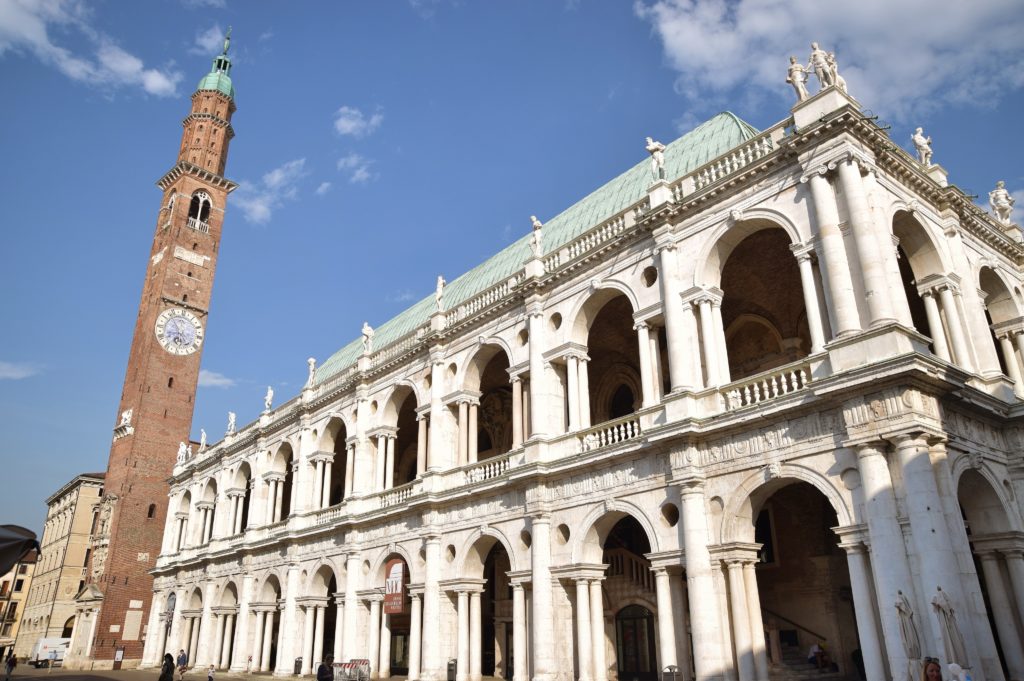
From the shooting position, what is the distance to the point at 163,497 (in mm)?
53656

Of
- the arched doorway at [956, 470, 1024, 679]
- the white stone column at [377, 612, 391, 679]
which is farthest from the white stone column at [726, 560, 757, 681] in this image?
the white stone column at [377, 612, 391, 679]

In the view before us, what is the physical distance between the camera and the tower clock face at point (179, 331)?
54056 mm

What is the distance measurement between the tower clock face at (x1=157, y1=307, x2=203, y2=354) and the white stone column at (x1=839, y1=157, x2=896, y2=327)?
4890 cm

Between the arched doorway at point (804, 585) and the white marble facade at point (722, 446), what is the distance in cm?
9

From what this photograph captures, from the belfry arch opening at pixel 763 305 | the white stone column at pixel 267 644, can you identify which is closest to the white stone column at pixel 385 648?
the white stone column at pixel 267 644

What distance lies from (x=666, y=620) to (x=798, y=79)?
45.2ft

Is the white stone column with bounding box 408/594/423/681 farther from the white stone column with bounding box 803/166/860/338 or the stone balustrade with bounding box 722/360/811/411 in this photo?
the white stone column with bounding box 803/166/860/338

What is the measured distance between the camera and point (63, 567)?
64.9 meters

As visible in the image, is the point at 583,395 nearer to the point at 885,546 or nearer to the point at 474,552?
the point at 474,552

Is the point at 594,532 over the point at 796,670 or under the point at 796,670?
over

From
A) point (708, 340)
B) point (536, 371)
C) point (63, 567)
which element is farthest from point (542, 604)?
point (63, 567)

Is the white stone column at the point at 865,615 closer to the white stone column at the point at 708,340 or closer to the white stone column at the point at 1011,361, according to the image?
the white stone column at the point at 708,340

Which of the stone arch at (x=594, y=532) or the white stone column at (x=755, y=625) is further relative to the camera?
the stone arch at (x=594, y=532)

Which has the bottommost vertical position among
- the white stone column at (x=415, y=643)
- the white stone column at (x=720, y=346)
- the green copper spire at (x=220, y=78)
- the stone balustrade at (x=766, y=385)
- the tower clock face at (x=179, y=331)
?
the white stone column at (x=415, y=643)
